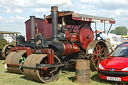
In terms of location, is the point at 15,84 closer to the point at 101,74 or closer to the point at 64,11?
the point at 101,74

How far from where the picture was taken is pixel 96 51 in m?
7.11

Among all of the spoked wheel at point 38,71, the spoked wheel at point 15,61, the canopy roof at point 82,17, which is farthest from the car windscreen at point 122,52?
the spoked wheel at point 15,61

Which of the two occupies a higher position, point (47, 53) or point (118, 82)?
point (47, 53)

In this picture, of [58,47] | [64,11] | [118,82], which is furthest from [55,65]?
[64,11]

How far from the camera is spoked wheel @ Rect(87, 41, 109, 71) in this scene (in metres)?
6.62

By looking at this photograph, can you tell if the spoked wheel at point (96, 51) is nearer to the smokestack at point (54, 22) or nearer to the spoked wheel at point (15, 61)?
the smokestack at point (54, 22)

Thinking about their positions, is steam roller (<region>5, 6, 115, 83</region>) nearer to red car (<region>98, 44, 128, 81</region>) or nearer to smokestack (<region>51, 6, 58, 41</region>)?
smokestack (<region>51, 6, 58, 41</region>)

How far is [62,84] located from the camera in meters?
4.96

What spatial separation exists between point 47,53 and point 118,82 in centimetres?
204

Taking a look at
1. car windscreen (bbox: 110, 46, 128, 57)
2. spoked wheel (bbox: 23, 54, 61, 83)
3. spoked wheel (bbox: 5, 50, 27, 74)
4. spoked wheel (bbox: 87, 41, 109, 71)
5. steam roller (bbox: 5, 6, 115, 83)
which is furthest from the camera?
spoked wheel (bbox: 87, 41, 109, 71)

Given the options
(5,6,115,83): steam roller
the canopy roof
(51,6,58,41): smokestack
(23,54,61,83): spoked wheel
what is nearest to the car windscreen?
(5,6,115,83): steam roller

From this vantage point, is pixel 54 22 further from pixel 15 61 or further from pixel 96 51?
pixel 96 51

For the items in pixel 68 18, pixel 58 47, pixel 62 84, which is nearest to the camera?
pixel 62 84

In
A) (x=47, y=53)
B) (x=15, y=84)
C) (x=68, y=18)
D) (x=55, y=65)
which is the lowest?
(x=15, y=84)
